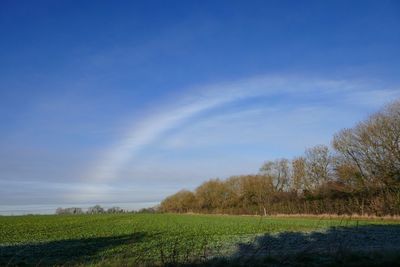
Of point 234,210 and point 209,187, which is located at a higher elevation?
point 209,187

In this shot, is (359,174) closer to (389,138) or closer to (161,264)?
(389,138)

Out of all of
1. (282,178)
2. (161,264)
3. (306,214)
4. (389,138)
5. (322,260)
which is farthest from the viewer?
(282,178)

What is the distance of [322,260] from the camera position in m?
8.43

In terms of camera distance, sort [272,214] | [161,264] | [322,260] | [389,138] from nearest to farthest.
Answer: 1. [161,264]
2. [322,260]
3. [389,138]
4. [272,214]

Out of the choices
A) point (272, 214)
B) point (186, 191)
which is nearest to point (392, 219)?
point (272, 214)

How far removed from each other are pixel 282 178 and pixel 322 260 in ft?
309

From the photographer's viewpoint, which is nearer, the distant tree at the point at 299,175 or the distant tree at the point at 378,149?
the distant tree at the point at 378,149

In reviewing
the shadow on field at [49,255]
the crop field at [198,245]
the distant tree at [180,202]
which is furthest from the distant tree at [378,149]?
the distant tree at [180,202]

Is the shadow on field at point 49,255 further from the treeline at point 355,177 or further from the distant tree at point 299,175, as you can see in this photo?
the distant tree at point 299,175

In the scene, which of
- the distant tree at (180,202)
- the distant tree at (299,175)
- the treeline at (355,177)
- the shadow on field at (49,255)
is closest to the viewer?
the shadow on field at (49,255)

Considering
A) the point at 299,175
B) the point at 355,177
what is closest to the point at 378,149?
the point at 355,177

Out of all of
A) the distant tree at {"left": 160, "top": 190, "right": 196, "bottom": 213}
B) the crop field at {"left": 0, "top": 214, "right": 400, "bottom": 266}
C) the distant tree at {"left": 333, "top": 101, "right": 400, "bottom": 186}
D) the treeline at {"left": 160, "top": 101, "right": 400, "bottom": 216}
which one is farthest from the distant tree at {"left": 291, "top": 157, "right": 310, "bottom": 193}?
the distant tree at {"left": 160, "top": 190, "right": 196, "bottom": 213}

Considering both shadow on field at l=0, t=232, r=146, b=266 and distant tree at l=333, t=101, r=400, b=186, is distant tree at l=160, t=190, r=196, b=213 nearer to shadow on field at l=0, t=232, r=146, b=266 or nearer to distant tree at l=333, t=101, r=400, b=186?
distant tree at l=333, t=101, r=400, b=186

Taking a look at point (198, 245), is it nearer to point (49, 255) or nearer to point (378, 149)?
point (49, 255)
